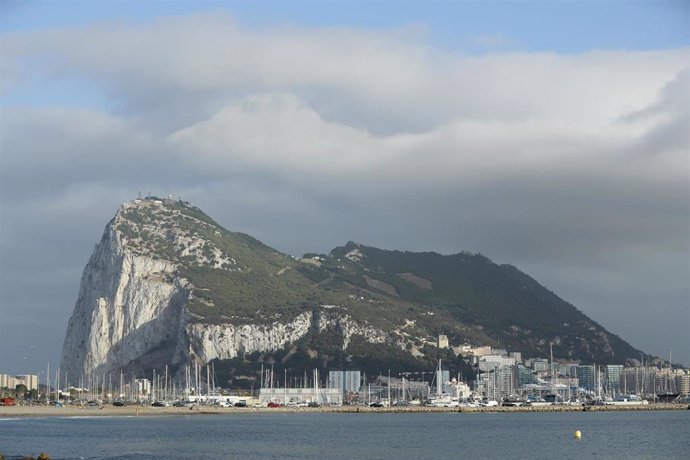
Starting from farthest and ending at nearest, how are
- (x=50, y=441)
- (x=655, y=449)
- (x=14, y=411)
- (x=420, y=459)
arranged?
1. (x=14, y=411)
2. (x=50, y=441)
3. (x=655, y=449)
4. (x=420, y=459)

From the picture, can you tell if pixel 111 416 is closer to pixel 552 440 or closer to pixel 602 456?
pixel 552 440

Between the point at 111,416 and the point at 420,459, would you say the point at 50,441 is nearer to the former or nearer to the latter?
the point at 420,459

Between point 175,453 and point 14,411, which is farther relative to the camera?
point 14,411

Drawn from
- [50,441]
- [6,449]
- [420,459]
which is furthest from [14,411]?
[420,459]

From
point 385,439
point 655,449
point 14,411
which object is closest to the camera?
point 655,449

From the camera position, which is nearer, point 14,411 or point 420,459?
point 420,459

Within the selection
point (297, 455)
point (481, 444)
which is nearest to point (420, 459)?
point (297, 455)
